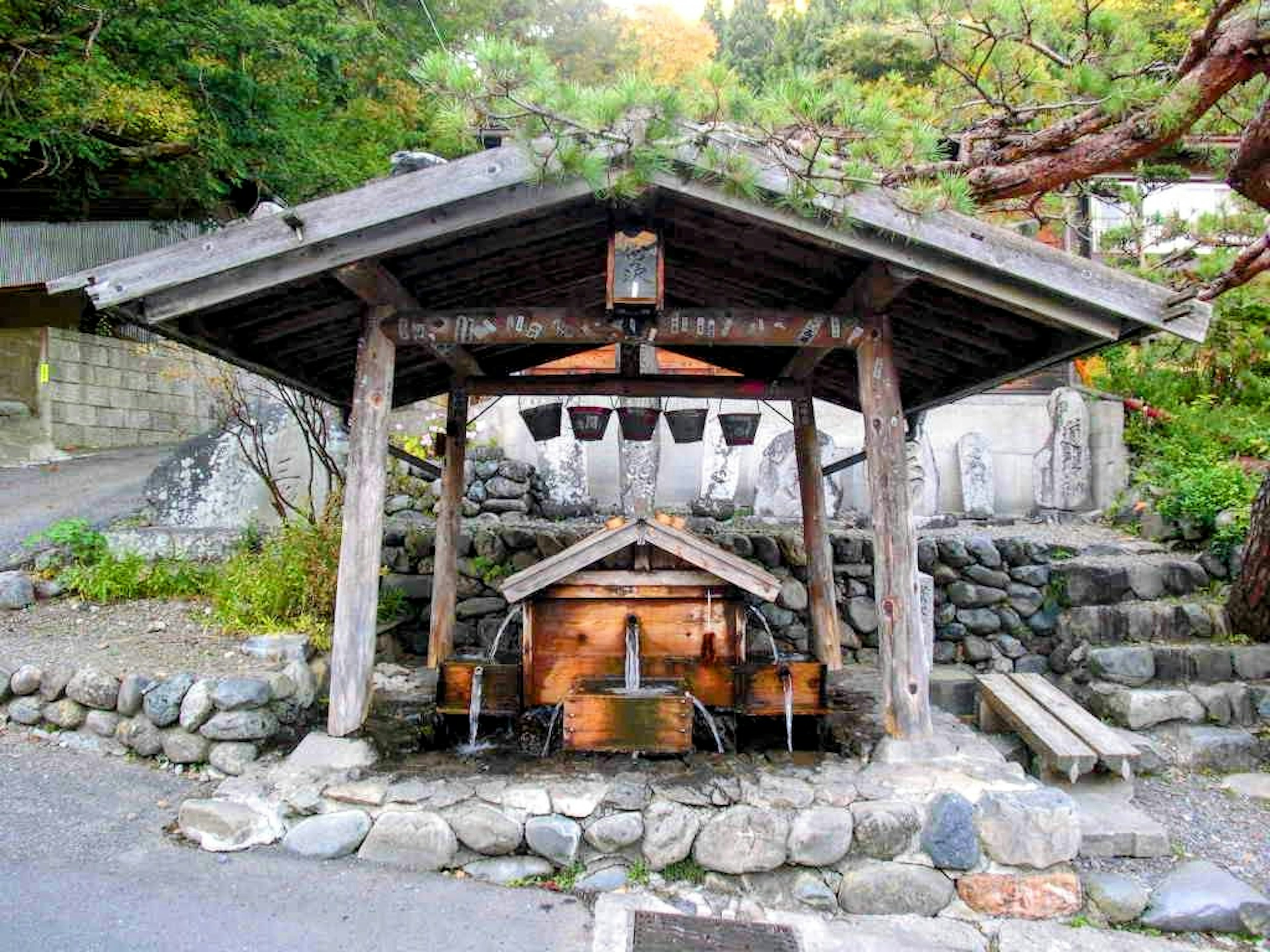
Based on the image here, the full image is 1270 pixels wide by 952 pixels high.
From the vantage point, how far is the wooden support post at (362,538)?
4.50 m

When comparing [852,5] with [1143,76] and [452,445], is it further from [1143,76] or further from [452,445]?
[452,445]

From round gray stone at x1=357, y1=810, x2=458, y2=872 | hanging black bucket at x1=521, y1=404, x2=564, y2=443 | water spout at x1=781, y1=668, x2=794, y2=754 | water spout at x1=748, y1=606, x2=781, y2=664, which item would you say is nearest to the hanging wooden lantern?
hanging black bucket at x1=521, y1=404, x2=564, y2=443

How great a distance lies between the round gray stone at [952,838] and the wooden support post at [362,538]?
3151mm

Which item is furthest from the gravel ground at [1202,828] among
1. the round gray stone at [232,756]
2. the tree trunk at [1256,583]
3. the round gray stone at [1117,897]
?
the round gray stone at [232,756]

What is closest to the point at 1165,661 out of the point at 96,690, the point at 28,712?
the point at 96,690

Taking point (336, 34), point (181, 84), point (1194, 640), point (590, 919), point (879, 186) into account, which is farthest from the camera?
point (336, 34)

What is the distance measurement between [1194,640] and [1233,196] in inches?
A: 164

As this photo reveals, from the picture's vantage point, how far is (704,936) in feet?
11.7

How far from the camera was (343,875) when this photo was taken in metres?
3.87

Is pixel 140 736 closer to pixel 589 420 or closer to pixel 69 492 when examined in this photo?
pixel 589 420

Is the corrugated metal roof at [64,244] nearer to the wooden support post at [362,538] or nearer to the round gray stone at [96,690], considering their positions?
the round gray stone at [96,690]

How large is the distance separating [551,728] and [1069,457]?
8.48m

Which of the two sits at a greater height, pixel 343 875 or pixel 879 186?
pixel 879 186

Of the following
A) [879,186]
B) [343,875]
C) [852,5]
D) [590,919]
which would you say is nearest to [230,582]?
[343,875]
